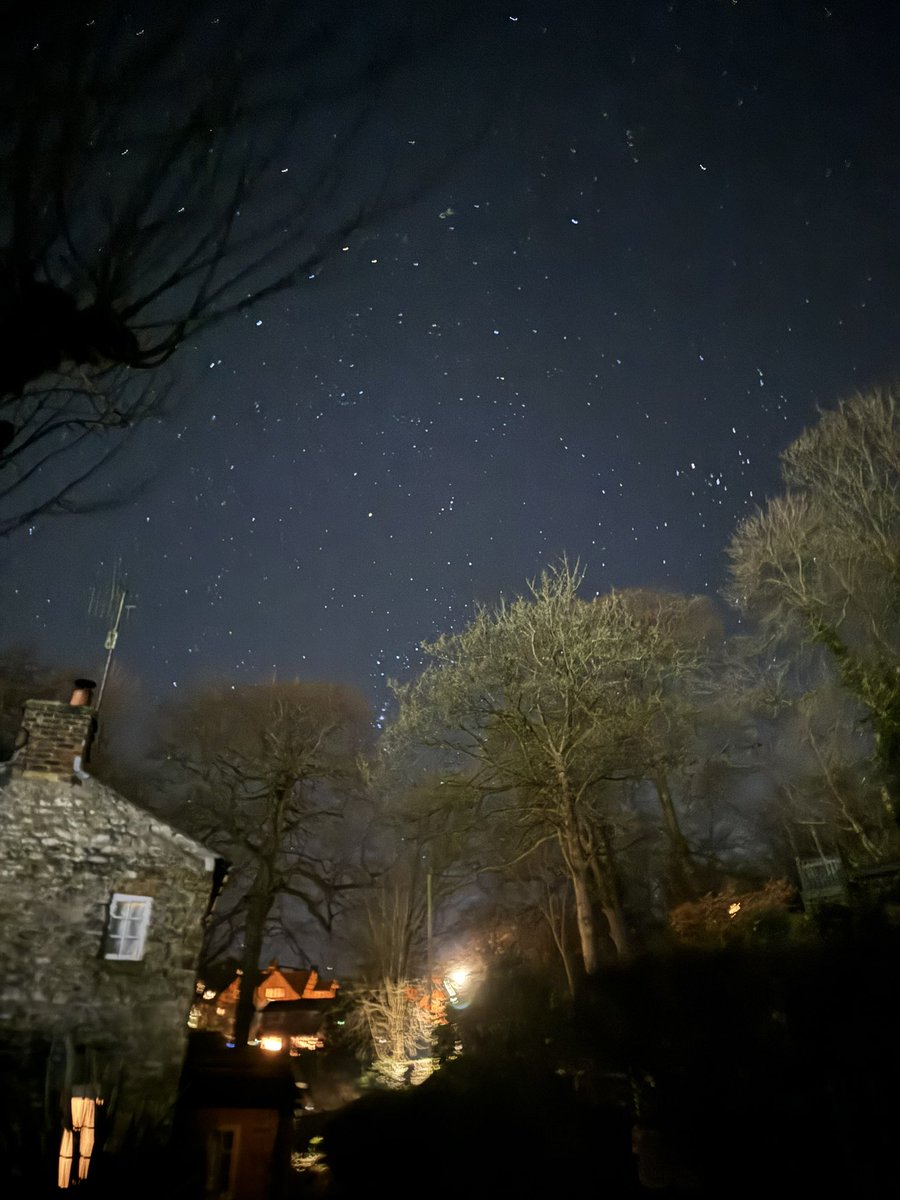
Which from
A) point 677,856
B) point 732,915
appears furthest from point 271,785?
point 732,915

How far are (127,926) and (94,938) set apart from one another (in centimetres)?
53

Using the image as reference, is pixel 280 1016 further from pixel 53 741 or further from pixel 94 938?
pixel 53 741

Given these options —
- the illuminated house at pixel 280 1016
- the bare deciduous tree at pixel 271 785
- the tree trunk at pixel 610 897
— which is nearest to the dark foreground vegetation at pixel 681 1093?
the tree trunk at pixel 610 897

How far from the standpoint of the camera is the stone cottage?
10734mm

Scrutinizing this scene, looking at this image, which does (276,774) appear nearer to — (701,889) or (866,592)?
(701,889)

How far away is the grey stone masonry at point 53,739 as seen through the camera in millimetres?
12539

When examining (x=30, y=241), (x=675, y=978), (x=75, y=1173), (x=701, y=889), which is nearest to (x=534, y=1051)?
(x=675, y=978)

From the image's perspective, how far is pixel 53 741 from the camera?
42.0 feet

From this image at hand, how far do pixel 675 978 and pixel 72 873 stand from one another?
11667 mm

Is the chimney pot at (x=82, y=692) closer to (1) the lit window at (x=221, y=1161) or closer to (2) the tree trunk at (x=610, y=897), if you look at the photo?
(1) the lit window at (x=221, y=1161)

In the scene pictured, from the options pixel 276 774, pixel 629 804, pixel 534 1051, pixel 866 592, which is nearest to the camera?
pixel 534 1051

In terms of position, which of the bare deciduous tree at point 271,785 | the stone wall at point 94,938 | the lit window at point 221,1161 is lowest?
the lit window at point 221,1161

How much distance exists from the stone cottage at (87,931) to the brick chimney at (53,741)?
0.02 meters

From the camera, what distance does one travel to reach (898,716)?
55.9 feet
